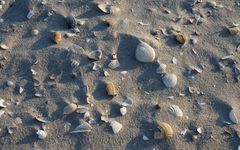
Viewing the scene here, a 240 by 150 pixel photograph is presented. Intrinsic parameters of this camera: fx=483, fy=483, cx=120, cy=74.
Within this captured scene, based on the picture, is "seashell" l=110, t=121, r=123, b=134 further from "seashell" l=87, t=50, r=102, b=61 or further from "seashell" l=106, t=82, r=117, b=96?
"seashell" l=87, t=50, r=102, b=61

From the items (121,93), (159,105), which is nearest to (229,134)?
(159,105)

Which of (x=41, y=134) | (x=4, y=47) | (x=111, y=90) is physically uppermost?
(x=4, y=47)

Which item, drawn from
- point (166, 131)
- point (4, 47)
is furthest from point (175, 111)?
point (4, 47)

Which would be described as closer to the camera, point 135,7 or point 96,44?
point 96,44

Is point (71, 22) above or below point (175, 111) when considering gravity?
above

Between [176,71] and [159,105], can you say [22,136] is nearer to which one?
[159,105]

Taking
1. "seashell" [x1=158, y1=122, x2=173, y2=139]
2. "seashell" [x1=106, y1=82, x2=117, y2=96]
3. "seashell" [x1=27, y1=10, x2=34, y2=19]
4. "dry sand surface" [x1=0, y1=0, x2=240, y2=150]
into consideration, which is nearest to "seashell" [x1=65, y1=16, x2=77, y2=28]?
"dry sand surface" [x1=0, y1=0, x2=240, y2=150]

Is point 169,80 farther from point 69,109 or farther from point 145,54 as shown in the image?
point 69,109
